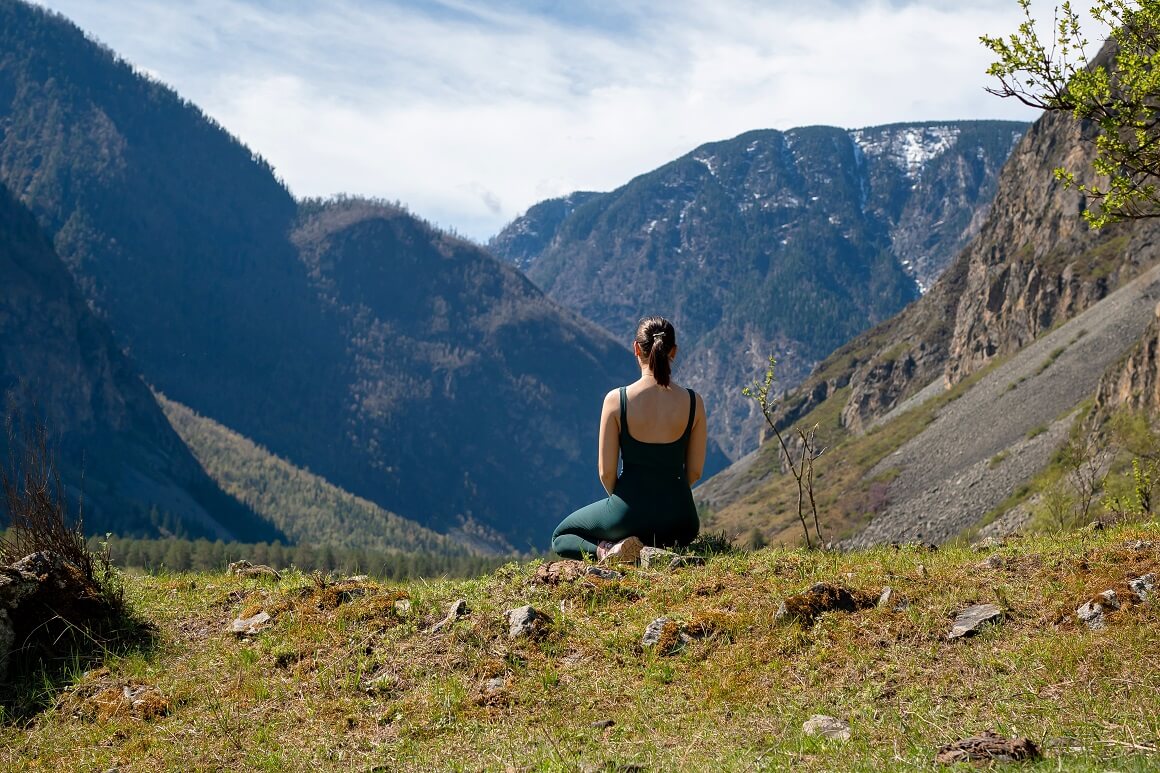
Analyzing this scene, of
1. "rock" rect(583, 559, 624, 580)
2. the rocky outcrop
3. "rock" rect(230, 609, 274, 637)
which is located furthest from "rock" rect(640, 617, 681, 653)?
the rocky outcrop

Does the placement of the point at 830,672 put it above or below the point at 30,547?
below

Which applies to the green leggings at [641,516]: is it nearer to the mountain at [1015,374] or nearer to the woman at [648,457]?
the woman at [648,457]

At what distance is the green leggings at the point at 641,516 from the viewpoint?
12.2m

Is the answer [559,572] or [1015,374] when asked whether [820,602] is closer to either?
[559,572]

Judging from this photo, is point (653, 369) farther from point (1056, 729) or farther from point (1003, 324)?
point (1003, 324)

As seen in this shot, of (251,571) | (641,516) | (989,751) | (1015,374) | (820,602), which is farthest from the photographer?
(1015,374)

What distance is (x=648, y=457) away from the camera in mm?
12102

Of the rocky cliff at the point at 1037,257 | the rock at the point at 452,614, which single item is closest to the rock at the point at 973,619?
the rock at the point at 452,614

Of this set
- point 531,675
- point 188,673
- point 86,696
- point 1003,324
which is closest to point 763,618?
point 531,675

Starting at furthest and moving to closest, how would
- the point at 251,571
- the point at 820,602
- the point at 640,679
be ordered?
the point at 251,571
the point at 820,602
the point at 640,679

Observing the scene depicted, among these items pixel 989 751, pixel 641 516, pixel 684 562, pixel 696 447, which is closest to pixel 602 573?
pixel 684 562

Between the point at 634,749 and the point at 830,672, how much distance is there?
196cm

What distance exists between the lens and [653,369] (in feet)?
39.1

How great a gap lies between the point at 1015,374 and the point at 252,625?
130753 millimetres
